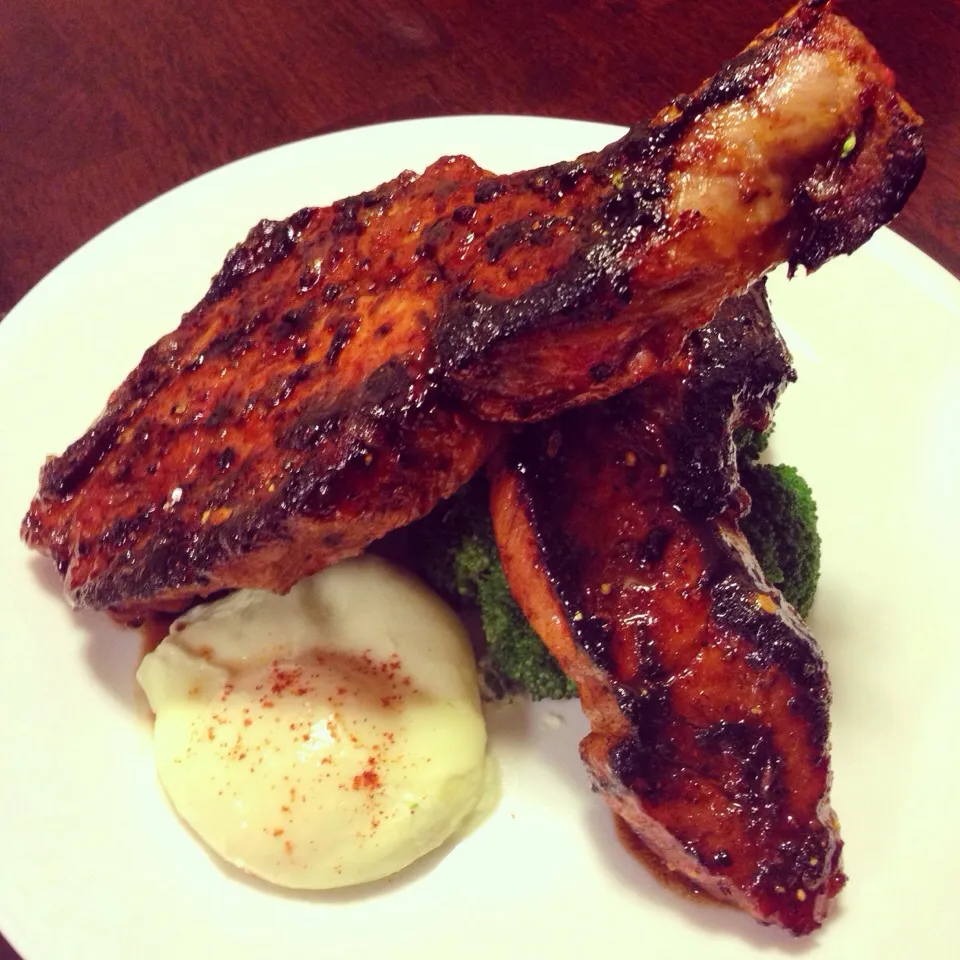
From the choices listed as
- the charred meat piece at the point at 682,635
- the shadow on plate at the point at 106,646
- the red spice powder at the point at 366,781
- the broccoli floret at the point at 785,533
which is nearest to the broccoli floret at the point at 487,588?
the charred meat piece at the point at 682,635

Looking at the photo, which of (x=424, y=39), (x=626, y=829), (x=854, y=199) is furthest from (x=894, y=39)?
(x=626, y=829)

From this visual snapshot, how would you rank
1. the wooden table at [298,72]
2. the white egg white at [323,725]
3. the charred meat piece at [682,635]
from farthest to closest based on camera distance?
the wooden table at [298,72] < the white egg white at [323,725] < the charred meat piece at [682,635]

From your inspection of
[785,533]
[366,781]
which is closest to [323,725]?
[366,781]

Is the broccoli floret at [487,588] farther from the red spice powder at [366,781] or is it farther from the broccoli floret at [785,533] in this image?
the broccoli floret at [785,533]

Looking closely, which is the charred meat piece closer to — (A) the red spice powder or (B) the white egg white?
(B) the white egg white

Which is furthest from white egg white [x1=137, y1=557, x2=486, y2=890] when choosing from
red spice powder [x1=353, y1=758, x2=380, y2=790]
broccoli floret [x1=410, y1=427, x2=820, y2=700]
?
broccoli floret [x1=410, y1=427, x2=820, y2=700]

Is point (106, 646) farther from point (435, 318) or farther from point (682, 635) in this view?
point (682, 635)

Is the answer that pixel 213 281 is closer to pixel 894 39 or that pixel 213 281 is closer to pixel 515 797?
pixel 515 797
